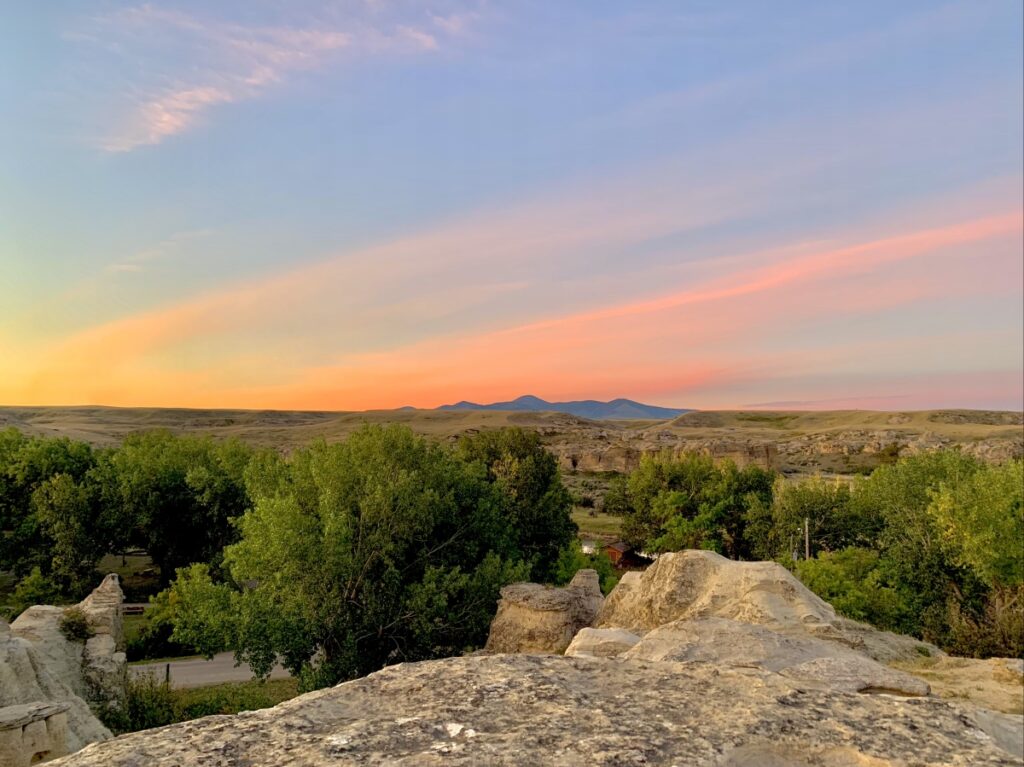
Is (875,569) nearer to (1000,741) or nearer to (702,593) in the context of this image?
(702,593)

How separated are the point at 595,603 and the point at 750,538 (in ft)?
139

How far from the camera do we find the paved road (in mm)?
32844

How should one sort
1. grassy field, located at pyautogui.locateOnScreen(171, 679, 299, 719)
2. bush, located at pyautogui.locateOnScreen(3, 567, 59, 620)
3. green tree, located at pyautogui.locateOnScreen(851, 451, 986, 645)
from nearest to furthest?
grassy field, located at pyautogui.locateOnScreen(171, 679, 299, 719) < green tree, located at pyautogui.locateOnScreen(851, 451, 986, 645) < bush, located at pyautogui.locateOnScreen(3, 567, 59, 620)

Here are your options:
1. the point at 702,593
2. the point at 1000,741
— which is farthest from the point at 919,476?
the point at 1000,741

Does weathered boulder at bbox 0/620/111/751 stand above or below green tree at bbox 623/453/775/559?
above

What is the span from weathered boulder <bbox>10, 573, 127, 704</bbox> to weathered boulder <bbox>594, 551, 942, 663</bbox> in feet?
49.0

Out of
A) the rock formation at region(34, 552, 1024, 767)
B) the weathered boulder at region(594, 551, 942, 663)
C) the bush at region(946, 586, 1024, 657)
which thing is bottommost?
the bush at region(946, 586, 1024, 657)

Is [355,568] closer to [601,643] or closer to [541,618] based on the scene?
[541,618]

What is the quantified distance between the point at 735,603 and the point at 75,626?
20050 millimetres

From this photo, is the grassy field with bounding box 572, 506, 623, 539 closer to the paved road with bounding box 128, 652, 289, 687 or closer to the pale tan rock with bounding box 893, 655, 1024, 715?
the paved road with bounding box 128, 652, 289, 687

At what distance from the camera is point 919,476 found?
44.9 meters

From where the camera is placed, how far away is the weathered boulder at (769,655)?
6.02m

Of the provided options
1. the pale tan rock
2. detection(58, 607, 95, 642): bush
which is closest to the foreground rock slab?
the pale tan rock

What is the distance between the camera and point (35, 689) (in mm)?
15484
